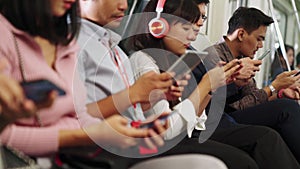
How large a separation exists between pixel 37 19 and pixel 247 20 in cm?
116

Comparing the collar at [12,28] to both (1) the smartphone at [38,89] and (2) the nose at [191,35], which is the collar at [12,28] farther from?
(2) the nose at [191,35]

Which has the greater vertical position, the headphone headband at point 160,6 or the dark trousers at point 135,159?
the headphone headband at point 160,6

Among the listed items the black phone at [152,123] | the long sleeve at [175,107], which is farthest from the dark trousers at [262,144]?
the black phone at [152,123]

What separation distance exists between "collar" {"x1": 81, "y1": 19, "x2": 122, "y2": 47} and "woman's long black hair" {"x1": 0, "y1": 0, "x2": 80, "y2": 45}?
13cm

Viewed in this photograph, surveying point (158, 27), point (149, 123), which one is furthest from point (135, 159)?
point (158, 27)

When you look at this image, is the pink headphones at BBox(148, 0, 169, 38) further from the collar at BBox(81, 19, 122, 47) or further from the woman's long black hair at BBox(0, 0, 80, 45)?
the woman's long black hair at BBox(0, 0, 80, 45)

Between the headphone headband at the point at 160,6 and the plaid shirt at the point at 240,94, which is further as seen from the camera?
the plaid shirt at the point at 240,94

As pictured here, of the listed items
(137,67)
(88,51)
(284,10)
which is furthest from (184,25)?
(284,10)

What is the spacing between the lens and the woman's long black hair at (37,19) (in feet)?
2.19

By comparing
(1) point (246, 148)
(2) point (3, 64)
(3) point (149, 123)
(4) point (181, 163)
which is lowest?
(1) point (246, 148)

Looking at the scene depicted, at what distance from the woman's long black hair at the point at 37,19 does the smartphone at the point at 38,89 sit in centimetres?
12

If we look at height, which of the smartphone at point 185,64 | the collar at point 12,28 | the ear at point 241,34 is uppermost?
the collar at point 12,28

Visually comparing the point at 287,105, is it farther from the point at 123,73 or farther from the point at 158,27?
the point at 123,73

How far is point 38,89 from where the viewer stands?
1.90 feet
